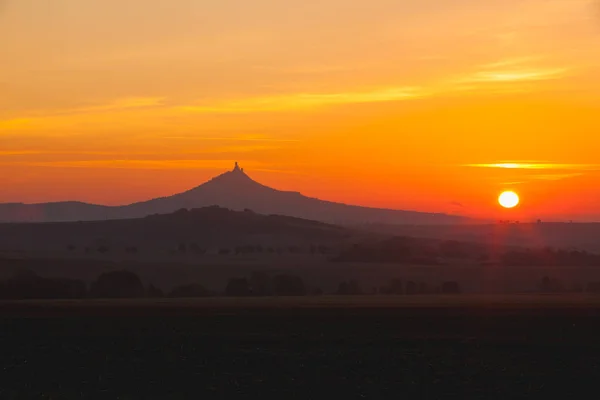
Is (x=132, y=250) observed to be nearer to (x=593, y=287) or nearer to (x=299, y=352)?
(x=593, y=287)

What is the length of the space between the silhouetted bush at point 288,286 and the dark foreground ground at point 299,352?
28.2m

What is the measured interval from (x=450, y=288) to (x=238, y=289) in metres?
19.2

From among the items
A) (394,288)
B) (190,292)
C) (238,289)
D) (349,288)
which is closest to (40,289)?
(190,292)

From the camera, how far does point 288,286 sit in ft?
336

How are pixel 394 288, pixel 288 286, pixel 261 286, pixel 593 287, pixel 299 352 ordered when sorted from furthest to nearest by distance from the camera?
1. pixel 394 288
2. pixel 593 287
3. pixel 288 286
4. pixel 261 286
5. pixel 299 352

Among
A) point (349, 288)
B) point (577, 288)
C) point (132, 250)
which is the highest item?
point (132, 250)

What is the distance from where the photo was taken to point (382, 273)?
410 feet

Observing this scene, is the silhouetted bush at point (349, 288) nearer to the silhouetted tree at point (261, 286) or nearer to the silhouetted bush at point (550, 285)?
the silhouetted tree at point (261, 286)

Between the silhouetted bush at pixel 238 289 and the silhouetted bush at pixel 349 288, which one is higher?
the silhouetted bush at pixel 349 288

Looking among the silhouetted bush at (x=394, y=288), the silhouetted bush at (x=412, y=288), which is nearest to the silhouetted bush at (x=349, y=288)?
the silhouetted bush at (x=394, y=288)

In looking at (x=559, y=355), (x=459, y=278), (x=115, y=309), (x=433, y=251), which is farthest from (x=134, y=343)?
(x=433, y=251)

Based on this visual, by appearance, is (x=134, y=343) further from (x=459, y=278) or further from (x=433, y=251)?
(x=433, y=251)

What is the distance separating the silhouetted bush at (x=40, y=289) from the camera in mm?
90000

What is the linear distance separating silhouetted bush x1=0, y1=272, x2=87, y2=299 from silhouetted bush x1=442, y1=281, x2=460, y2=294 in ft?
102
